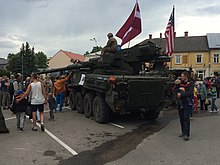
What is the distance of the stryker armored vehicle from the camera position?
9.02 metres

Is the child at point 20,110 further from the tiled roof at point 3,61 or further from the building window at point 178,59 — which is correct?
the tiled roof at point 3,61

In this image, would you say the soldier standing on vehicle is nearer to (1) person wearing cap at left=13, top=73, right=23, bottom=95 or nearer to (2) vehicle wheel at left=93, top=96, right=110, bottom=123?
(2) vehicle wheel at left=93, top=96, right=110, bottom=123

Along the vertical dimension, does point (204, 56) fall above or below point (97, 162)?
above

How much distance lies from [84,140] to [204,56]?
45.7 meters

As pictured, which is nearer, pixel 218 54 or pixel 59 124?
pixel 59 124

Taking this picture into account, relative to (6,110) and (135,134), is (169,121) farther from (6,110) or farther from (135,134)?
(6,110)

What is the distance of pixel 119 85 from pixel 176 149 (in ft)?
9.93

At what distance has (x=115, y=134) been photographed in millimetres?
8258

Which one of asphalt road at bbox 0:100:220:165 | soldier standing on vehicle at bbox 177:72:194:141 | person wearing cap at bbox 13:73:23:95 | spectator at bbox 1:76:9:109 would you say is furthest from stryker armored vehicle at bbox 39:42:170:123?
spectator at bbox 1:76:9:109

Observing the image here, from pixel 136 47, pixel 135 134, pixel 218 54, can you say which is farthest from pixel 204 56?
pixel 135 134

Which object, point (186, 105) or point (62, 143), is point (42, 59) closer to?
point (62, 143)

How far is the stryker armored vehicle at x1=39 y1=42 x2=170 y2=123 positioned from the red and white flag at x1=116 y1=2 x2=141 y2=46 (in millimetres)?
1510

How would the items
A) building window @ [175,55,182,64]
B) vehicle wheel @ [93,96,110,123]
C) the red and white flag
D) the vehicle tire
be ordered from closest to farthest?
vehicle wheel @ [93,96,110,123] < the vehicle tire < the red and white flag < building window @ [175,55,182,64]

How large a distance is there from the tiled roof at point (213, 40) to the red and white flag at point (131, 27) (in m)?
39.0
